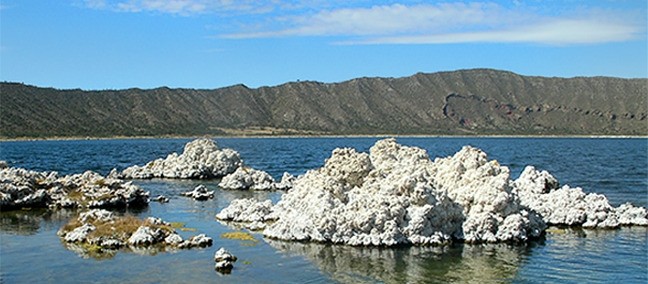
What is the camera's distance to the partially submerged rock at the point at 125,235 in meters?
27.8

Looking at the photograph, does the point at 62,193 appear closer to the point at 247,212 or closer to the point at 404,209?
the point at 247,212

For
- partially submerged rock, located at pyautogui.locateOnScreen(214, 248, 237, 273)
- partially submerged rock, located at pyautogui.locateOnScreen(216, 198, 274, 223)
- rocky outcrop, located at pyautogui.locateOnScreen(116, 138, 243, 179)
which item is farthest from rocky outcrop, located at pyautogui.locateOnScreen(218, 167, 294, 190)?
partially submerged rock, located at pyautogui.locateOnScreen(214, 248, 237, 273)

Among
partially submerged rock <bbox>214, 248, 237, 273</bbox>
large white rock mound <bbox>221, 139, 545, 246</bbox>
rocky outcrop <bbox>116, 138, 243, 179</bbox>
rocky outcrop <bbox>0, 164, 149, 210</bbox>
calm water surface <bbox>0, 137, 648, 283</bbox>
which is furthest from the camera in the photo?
rocky outcrop <bbox>116, 138, 243, 179</bbox>

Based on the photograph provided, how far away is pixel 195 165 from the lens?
6347 cm

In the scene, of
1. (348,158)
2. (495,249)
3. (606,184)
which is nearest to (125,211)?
(348,158)

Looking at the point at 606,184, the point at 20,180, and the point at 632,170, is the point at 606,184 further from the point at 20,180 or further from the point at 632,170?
the point at 20,180

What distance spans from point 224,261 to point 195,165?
40.2m

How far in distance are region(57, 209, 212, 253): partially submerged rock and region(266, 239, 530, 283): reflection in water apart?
3904mm

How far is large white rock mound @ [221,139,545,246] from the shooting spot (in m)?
28.4

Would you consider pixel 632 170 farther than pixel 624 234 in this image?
Yes

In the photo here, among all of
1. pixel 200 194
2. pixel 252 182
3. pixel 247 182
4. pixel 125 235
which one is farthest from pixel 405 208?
pixel 252 182

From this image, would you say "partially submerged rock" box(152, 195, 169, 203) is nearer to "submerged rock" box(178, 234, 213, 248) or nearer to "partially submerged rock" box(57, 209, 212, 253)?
"partially submerged rock" box(57, 209, 212, 253)

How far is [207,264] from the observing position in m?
24.7

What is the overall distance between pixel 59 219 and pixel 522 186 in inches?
988
